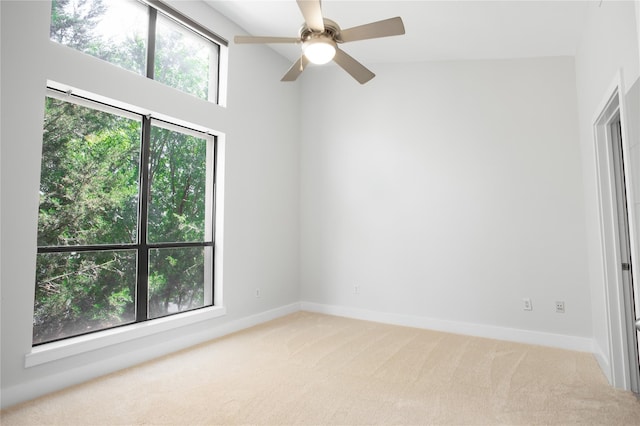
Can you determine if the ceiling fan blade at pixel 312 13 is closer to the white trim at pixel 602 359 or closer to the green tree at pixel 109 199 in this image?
the green tree at pixel 109 199

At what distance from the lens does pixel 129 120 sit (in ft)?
10.3

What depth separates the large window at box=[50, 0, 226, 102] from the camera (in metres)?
2.74

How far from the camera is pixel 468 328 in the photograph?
3.92 meters

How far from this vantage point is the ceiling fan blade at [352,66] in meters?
2.48

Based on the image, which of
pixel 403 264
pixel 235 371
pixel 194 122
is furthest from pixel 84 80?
pixel 403 264

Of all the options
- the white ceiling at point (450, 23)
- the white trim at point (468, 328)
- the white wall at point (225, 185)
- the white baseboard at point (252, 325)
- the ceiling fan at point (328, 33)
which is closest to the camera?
the ceiling fan at point (328, 33)

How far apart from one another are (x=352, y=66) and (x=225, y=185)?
78.8 inches

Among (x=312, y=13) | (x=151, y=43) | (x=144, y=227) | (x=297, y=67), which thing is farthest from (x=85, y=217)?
(x=312, y=13)

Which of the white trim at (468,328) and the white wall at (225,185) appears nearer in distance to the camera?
the white wall at (225,185)

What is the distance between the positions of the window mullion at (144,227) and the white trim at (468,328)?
7.76 ft

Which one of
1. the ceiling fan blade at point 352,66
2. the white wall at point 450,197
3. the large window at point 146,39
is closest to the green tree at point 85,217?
the large window at point 146,39

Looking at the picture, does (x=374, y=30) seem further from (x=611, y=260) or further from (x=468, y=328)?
(x=468, y=328)

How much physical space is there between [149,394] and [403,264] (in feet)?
9.78

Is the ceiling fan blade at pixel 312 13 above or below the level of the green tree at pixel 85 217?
above
